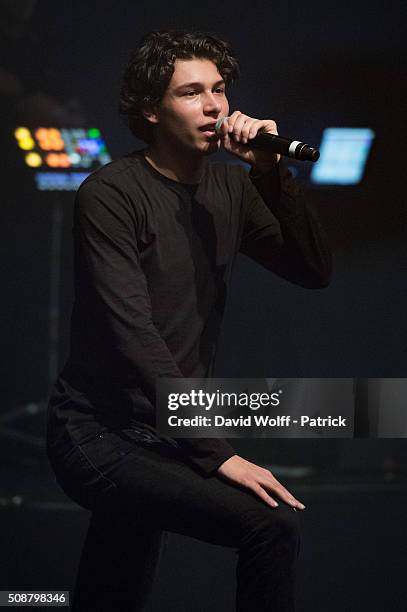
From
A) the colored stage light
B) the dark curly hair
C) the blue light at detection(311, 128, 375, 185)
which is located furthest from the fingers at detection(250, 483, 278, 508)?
the colored stage light

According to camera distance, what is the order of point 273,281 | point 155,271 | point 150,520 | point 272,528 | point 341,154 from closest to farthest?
1. point 272,528
2. point 150,520
3. point 155,271
4. point 341,154
5. point 273,281

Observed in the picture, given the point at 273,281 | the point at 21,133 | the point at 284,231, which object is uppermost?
the point at 21,133

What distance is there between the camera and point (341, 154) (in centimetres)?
318

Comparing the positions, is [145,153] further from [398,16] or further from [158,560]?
[398,16]

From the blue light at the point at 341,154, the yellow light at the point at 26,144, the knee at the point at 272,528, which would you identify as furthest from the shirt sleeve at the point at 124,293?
the yellow light at the point at 26,144

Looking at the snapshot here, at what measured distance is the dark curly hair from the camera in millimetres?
1740

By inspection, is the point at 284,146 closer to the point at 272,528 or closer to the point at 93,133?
the point at 272,528

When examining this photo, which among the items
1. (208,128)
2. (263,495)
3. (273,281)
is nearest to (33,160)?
(273,281)

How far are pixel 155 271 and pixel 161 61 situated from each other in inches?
16.7

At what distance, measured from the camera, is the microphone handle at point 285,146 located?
5.14 feet

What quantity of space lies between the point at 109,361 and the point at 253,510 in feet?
1.19

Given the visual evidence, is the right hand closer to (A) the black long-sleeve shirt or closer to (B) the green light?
(A) the black long-sleeve shirt

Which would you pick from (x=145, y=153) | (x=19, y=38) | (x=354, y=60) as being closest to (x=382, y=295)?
(x=354, y=60)

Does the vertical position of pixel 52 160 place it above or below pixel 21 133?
below
